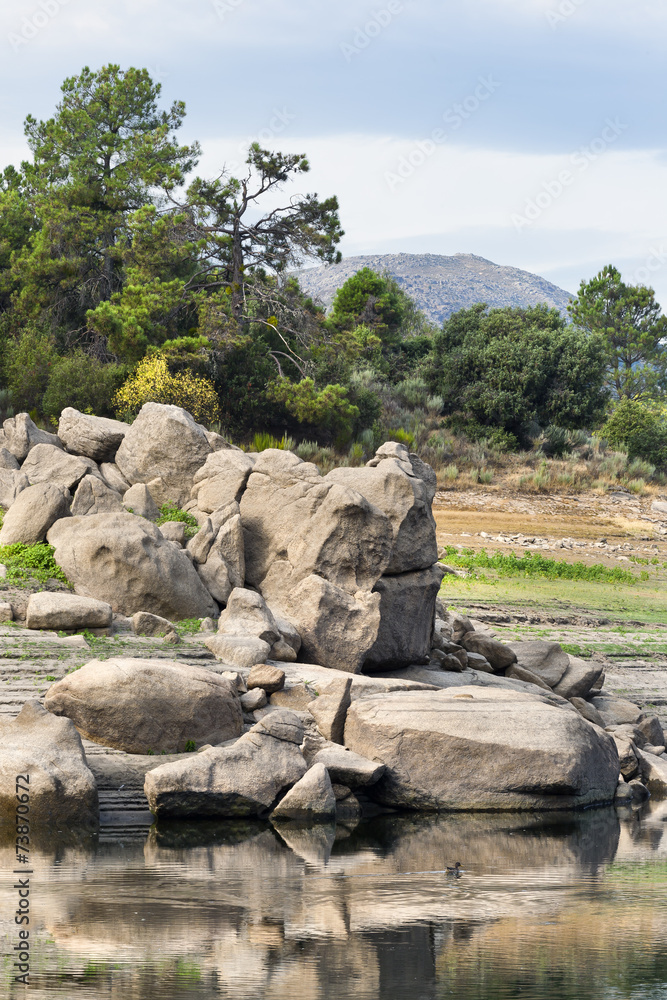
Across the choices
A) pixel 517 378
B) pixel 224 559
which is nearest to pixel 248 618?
pixel 224 559

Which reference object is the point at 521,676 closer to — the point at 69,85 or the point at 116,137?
the point at 116,137

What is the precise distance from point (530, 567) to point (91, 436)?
13.4 m

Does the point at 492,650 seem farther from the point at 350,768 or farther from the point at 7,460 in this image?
the point at 7,460

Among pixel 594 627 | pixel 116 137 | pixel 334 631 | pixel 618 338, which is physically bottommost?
pixel 594 627

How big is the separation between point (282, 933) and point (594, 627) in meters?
16.4

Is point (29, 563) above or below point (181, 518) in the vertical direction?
below

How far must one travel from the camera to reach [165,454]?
18.6m

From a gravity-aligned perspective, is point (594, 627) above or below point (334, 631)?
below

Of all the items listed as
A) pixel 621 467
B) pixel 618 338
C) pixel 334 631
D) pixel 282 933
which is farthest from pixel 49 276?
pixel 618 338

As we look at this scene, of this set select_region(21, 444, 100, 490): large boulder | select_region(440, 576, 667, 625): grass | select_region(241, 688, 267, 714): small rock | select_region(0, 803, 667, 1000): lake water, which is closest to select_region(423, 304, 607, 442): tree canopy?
select_region(440, 576, 667, 625): grass

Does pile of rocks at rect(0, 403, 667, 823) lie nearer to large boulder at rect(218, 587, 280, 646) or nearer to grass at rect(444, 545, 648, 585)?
large boulder at rect(218, 587, 280, 646)

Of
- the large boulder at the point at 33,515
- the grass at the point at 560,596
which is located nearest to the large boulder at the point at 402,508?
the large boulder at the point at 33,515

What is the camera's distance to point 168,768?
38.6 feet

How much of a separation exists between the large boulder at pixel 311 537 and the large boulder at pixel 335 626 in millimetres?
467
